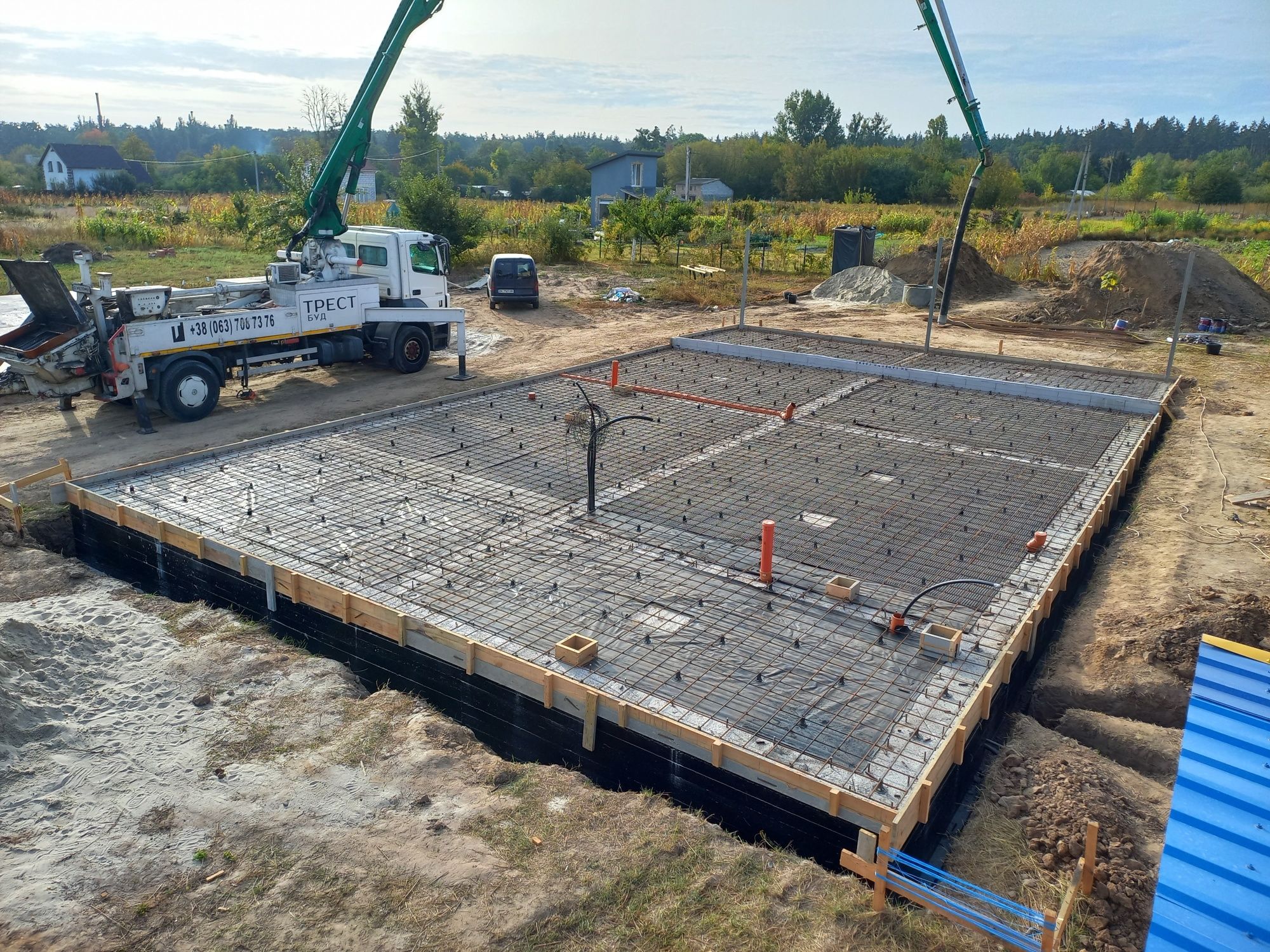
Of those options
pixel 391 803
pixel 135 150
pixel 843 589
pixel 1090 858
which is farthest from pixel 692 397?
pixel 135 150

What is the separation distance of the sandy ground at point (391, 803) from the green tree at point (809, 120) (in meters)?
91.9

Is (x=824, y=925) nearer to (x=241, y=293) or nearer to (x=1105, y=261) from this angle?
(x=241, y=293)

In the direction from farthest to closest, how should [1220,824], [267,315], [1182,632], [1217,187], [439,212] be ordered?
[1217,187]
[439,212]
[267,315]
[1182,632]
[1220,824]

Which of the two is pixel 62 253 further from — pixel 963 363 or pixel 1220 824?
pixel 1220 824

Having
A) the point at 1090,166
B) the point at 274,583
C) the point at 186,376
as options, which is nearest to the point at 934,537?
the point at 274,583

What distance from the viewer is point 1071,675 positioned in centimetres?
719

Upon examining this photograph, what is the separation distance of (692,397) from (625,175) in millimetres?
43415

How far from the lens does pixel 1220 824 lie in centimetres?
486

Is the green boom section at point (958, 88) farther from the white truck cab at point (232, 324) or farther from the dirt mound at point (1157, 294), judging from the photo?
the white truck cab at point (232, 324)

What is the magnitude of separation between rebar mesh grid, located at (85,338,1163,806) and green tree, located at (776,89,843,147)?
86702 mm

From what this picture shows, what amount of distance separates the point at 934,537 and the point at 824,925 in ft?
16.5

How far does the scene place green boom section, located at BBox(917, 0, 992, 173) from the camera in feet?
62.1

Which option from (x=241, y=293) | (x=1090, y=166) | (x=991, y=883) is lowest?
(x=991, y=883)

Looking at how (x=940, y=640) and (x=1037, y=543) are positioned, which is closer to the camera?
(x=940, y=640)
